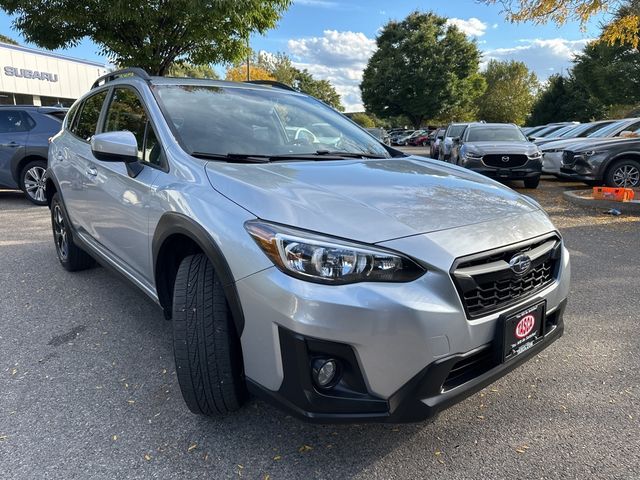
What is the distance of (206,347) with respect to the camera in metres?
1.97

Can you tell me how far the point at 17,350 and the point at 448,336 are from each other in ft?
9.04

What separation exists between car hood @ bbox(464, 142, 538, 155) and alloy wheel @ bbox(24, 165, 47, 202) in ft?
26.6

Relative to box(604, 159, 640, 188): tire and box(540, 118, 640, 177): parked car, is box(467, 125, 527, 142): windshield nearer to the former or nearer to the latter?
box(540, 118, 640, 177): parked car

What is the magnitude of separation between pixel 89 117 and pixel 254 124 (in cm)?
183

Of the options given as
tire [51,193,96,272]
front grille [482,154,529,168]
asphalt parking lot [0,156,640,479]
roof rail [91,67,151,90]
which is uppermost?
roof rail [91,67,151,90]

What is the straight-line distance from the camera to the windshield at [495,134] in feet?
34.0

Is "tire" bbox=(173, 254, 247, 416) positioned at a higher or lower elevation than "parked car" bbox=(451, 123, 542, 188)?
lower

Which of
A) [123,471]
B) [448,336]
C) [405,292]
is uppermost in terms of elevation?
[405,292]

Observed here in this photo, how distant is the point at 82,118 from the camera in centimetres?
406

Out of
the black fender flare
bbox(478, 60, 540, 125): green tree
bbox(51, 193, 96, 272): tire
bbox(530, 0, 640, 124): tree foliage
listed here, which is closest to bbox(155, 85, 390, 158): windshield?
the black fender flare

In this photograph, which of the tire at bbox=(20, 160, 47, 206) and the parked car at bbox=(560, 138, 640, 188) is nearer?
the tire at bbox=(20, 160, 47, 206)

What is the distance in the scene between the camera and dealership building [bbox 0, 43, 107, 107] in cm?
2678

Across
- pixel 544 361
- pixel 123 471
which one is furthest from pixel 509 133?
pixel 123 471

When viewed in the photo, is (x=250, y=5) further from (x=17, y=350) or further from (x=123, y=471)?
(x=123, y=471)
